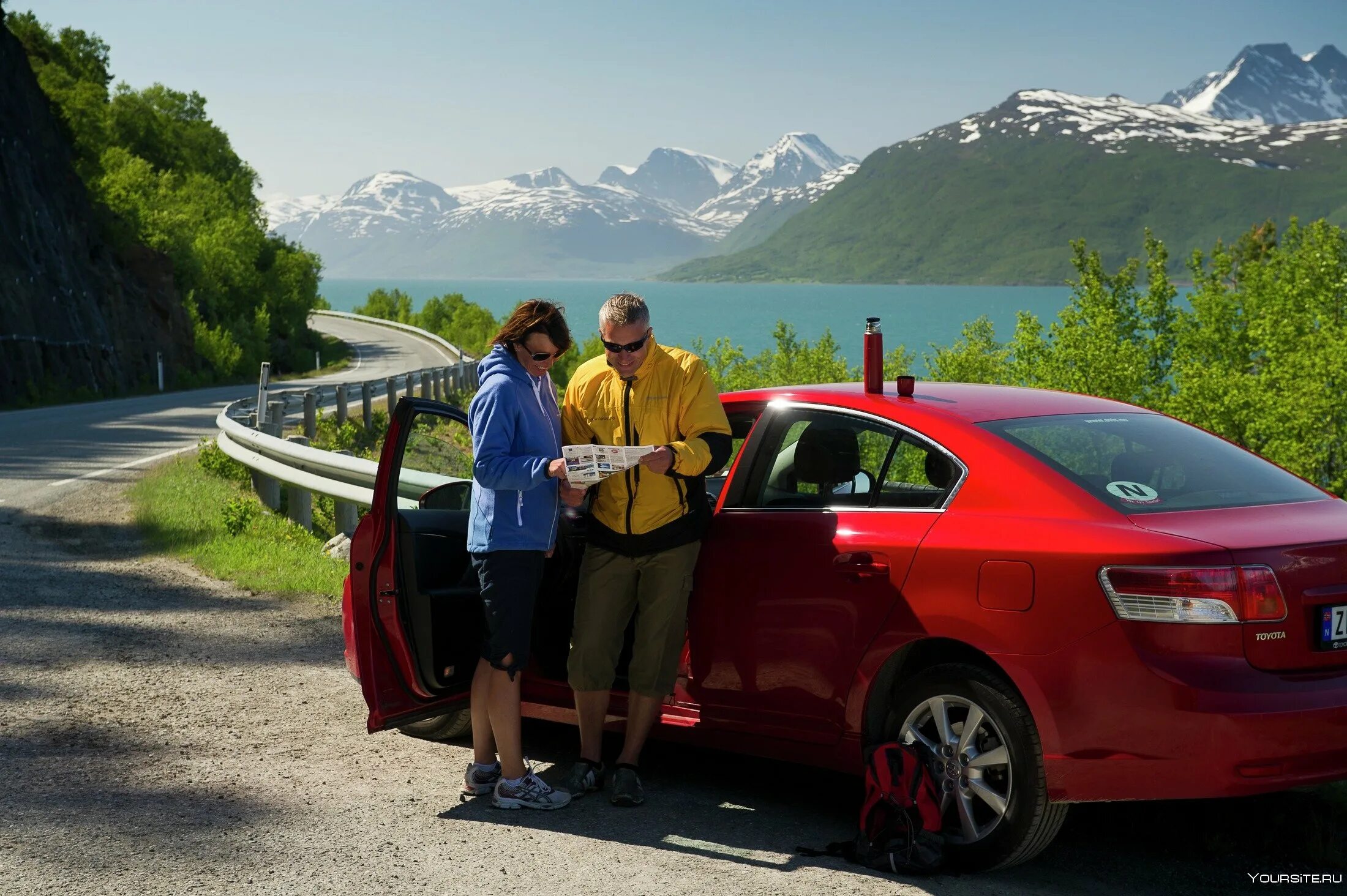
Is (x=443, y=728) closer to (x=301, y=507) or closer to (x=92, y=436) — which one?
(x=301, y=507)

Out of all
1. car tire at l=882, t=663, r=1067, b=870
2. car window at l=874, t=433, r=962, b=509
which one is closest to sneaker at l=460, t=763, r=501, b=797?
car tire at l=882, t=663, r=1067, b=870

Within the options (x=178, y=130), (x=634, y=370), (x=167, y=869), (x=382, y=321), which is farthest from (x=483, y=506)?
(x=178, y=130)

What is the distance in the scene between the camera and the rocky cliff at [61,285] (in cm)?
3020

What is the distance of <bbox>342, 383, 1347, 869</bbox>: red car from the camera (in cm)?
383

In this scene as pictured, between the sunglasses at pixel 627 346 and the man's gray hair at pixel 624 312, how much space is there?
0.21 ft

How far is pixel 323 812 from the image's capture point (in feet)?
15.8

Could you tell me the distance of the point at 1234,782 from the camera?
12.4 feet

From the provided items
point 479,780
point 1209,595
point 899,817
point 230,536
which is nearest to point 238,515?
point 230,536

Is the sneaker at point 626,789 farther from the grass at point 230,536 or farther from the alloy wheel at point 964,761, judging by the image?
the grass at point 230,536

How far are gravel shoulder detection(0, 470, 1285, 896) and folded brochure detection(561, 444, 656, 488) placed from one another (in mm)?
1271

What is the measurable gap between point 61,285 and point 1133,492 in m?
35.1

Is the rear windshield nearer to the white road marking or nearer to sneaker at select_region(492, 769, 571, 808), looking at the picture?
sneaker at select_region(492, 769, 571, 808)

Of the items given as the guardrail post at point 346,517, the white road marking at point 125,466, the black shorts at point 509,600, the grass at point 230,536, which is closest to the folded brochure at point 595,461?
the black shorts at point 509,600

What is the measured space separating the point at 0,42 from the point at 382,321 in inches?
Result: 1662
